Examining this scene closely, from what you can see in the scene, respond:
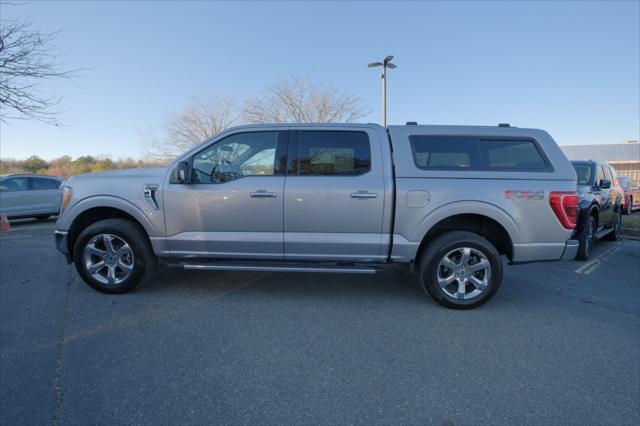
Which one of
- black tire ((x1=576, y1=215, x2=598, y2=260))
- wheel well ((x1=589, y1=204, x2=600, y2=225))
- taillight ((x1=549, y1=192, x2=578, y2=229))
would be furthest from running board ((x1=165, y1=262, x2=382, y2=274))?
wheel well ((x1=589, y1=204, x2=600, y2=225))

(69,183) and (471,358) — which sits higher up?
(69,183)

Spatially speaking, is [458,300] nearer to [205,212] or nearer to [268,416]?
[268,416]

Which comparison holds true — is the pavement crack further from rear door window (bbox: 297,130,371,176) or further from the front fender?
rear door window (bbox: 297,130,371,176)

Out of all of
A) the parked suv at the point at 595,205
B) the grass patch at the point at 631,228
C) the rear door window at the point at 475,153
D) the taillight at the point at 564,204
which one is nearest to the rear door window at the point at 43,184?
the rear door window at the point at 475,153

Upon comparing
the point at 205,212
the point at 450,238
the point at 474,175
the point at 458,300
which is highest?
the point at 474,175

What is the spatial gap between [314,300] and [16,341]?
2.78 m

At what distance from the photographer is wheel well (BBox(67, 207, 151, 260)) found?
155 inches

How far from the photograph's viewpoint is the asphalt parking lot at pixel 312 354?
2.04 meters

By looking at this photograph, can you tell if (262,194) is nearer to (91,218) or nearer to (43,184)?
(91,218)

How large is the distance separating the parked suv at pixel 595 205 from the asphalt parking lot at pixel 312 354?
162cm

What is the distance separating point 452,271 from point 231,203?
8.57 ft

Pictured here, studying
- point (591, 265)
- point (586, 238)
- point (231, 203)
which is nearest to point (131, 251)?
point (231, 203)

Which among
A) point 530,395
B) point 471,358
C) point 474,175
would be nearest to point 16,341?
point 471,358

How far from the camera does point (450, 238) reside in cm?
354
